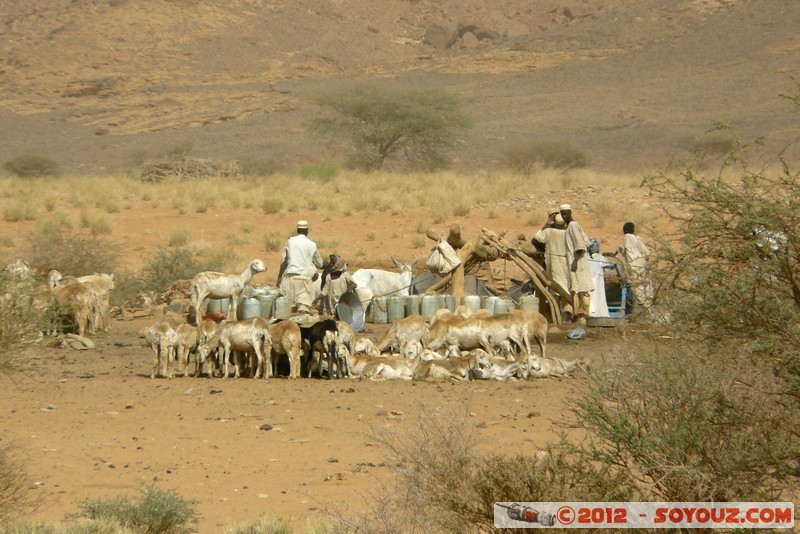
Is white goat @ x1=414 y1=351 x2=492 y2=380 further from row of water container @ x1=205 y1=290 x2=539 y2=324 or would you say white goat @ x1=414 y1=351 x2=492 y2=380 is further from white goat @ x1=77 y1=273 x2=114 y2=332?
white goat @ x1=77 y1=273 x2=114 y2=332

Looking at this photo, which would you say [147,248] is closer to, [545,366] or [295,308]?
[295,308]

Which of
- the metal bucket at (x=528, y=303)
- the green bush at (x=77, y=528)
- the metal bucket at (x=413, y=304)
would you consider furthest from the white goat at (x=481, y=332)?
the green bush at (x=77, y=528)

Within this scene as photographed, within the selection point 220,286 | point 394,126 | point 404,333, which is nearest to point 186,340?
point 404,333

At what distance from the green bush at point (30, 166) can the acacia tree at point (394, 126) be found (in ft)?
40.2

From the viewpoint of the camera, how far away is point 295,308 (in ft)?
55.1

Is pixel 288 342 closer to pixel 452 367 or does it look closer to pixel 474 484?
pixel 452 367

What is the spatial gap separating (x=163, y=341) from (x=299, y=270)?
4.17 metres

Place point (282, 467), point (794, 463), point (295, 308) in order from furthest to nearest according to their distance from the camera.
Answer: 1. point (295, 308)
2. point (282, 467)
3. point (794, 463)

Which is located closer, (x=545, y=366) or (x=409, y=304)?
(x=545, y=366)

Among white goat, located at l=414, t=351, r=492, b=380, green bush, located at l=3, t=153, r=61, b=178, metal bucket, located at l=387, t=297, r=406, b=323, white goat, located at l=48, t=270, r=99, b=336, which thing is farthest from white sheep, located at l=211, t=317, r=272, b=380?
green bush, located at l=3, t=153, r=61, b=178

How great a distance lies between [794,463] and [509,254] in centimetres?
1148

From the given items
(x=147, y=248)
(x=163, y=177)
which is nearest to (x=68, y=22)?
(x=163, y=177)

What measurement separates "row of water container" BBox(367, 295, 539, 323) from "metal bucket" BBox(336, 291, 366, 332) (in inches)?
35.4

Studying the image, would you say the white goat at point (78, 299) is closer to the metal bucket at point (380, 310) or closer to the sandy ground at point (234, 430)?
the sandy ground at point (234, 430)
